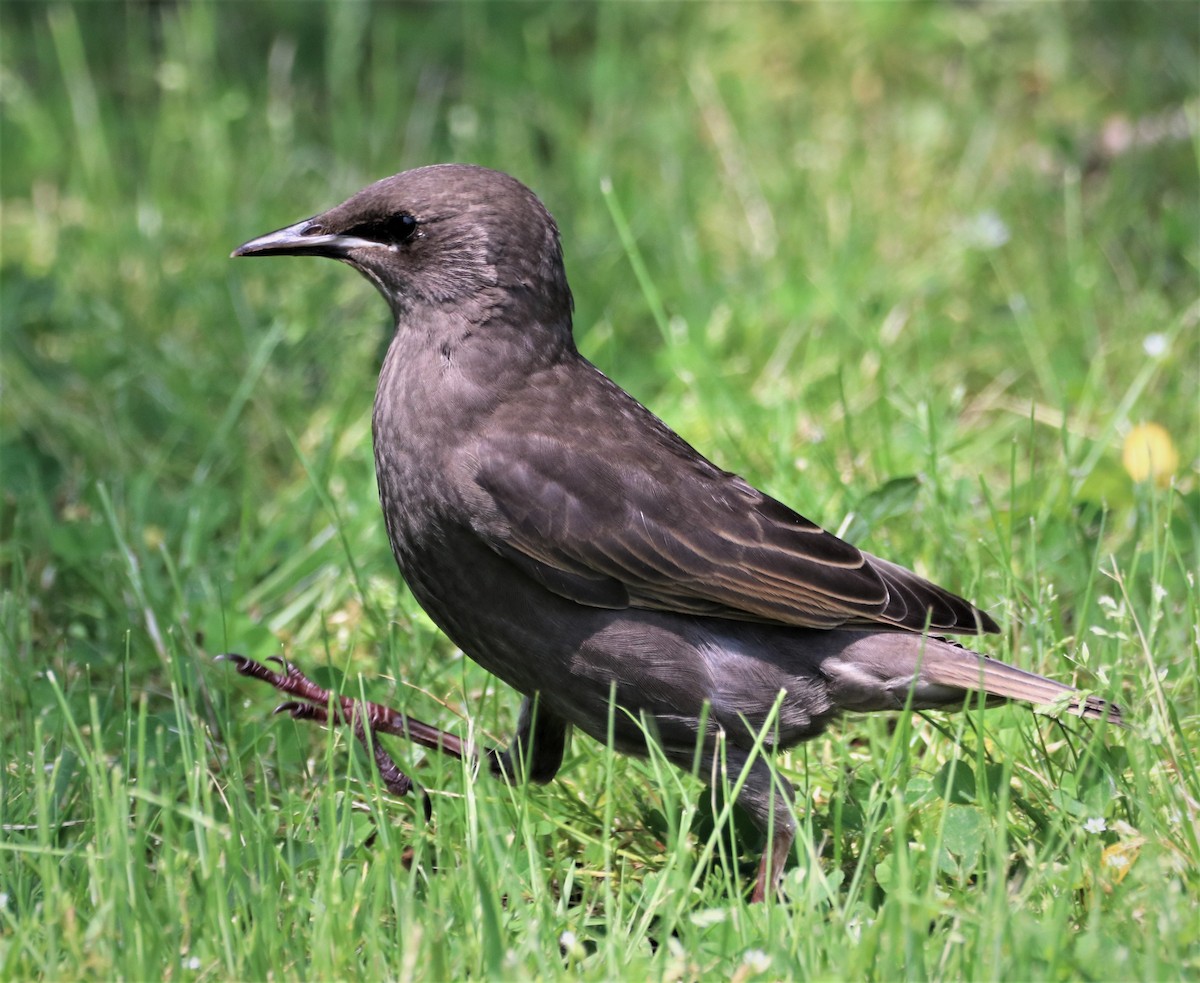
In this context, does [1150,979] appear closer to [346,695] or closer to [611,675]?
[611,675]

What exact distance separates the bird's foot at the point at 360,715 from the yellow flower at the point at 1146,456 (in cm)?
218

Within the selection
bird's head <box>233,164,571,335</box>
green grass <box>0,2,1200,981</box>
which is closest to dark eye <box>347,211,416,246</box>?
bird's head <box>233,164,571,335</box>

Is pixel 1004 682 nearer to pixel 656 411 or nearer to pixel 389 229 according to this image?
pixel 389 229

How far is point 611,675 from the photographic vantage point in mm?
3396

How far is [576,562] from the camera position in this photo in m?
3.43

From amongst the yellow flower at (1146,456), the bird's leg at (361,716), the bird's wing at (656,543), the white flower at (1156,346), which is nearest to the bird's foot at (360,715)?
the bird's leg at (361,716)

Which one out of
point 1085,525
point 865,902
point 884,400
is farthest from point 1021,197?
point 865,902

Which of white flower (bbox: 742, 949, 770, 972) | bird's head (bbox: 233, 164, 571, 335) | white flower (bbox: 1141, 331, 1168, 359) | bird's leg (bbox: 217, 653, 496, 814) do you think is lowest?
white flower (bbox: 742, 949, 770, 972)

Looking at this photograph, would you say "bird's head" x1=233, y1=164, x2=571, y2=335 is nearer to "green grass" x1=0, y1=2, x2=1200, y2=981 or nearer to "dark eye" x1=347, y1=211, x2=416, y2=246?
"dark eye" x1=347, y1=211, x2=416, y2=246

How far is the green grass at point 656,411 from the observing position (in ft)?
9.52

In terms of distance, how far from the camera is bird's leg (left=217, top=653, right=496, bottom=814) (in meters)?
3.59

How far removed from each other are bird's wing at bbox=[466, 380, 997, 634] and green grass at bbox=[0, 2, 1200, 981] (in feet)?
1.12

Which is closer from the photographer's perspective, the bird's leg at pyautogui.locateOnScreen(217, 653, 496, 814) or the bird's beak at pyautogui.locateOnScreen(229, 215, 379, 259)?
the bird's leg at pyautogui.locateOnScreen(217, 653, 496, 814)

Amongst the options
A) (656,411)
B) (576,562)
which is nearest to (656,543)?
(576,562)
